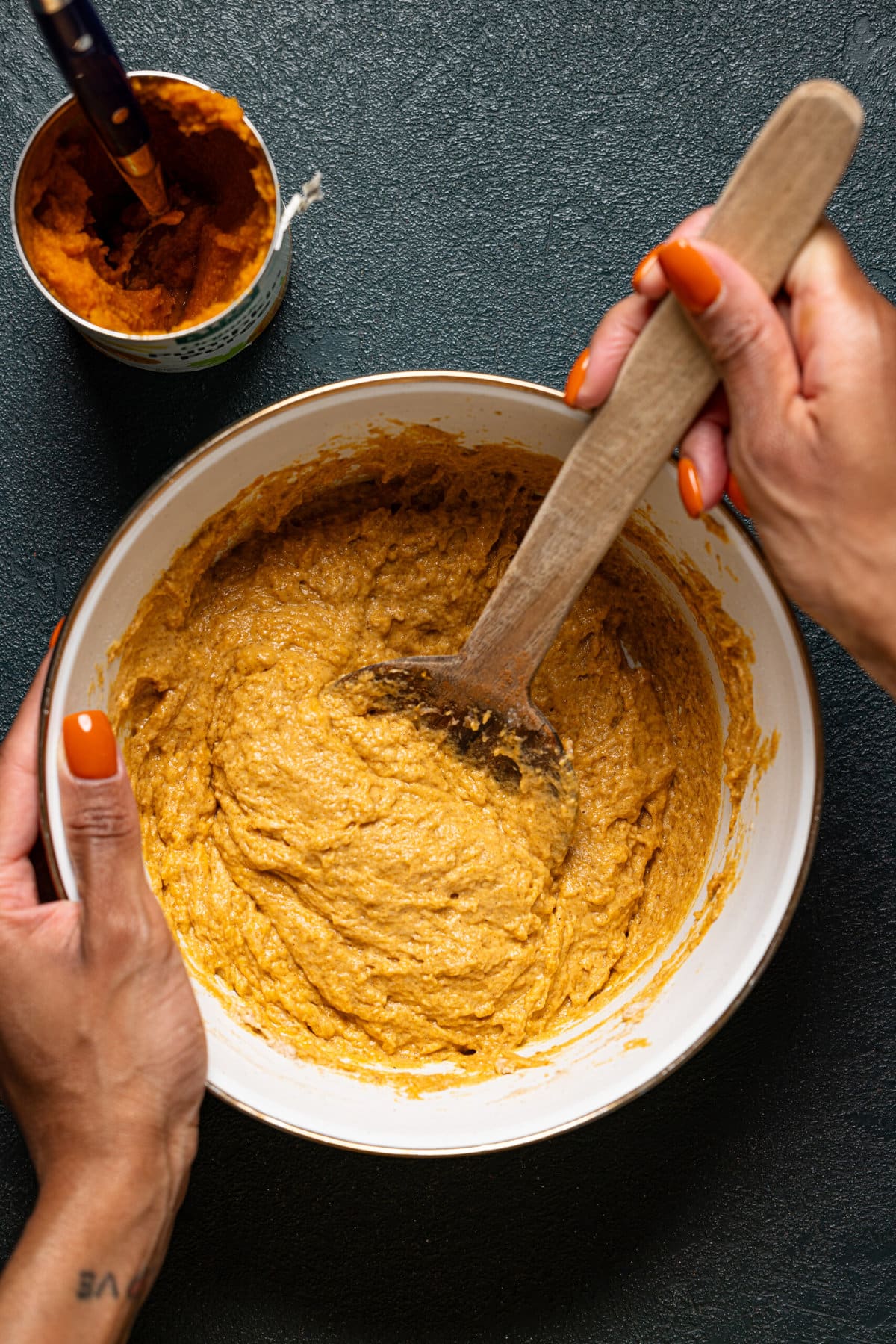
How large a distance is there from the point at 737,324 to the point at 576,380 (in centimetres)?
23


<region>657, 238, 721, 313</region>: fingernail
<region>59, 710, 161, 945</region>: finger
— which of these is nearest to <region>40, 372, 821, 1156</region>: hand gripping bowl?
<region>59, 710, 161, 945</region>: finger

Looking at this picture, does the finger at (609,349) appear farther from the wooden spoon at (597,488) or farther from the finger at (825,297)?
the finger at (825,297)

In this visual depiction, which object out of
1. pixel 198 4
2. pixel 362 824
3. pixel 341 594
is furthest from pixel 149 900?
pixel 198 4

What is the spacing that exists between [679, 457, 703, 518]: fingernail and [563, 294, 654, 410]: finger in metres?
0.14

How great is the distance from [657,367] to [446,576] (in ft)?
1.77

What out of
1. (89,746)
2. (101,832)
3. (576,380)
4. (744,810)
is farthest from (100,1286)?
(576,380)

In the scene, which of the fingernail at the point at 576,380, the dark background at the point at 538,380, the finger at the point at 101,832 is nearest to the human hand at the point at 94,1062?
the finger at the point at 101,832

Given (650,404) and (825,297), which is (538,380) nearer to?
(650,404)

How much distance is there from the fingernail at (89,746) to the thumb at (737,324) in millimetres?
928

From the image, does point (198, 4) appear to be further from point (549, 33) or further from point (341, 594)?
point (341, 594)

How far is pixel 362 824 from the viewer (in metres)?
1.62

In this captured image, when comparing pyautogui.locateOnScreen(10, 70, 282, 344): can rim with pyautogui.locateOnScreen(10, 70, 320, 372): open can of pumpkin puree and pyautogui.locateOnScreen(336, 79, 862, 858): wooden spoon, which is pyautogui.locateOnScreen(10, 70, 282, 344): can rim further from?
pyautogui.locateOnScreen(336, 79, 862, 858): wooden spoon

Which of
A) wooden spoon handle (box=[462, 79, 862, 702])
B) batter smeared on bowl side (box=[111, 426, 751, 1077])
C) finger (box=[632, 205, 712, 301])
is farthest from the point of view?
batter smeared on bowl side (box=[111, 426, 751, 1077])

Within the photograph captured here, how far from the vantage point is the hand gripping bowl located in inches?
55.3
